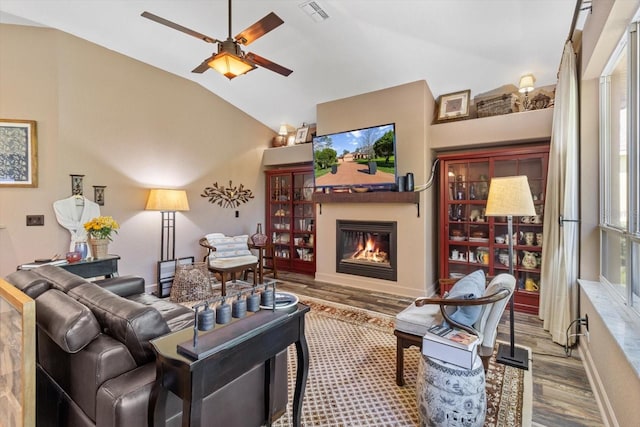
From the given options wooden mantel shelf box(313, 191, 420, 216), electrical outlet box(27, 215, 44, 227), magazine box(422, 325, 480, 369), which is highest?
wooden mantel shelf box(313, 191, 420, 216)

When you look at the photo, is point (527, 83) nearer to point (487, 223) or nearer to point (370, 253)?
point (487, 223)

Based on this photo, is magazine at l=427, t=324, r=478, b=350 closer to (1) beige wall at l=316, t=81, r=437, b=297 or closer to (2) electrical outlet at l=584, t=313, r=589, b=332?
(2) electrical outlet at l=584, t=313, r=589, b=332

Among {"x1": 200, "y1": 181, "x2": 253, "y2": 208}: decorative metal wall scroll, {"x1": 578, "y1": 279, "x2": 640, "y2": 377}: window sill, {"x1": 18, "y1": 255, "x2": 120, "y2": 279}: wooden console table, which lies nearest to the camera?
{"x1": 578, "y1": 279, "x2": 640, "y2": 377}: window sill

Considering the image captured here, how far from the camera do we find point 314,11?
3125 mm

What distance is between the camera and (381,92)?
4320 millimetres

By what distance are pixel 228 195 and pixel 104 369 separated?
4.39 meters

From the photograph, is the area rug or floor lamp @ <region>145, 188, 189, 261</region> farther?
floor lamp @ <region>145, 188, 189, 261</region>

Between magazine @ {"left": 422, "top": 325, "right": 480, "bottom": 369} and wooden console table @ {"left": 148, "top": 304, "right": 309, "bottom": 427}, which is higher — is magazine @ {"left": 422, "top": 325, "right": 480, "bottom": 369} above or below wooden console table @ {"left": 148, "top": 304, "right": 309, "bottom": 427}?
below

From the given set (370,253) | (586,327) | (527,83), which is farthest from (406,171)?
(586,327)

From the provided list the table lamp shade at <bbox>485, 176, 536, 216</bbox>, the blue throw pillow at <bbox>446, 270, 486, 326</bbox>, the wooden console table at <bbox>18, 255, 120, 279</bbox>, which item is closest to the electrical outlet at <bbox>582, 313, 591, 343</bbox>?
the table lamp shade at <bbox>485, 176, 536, 216</bbox>

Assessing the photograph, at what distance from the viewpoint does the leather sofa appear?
1171 millimetres

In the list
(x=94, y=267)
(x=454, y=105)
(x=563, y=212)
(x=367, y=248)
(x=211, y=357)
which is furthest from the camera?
(x=367, y=248)

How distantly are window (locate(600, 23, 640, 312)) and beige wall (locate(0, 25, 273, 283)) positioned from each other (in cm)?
499

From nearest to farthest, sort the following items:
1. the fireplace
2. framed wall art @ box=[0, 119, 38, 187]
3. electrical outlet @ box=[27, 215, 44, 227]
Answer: framed wall art @ box=[0, 119, 38, 187]
electrical outlet @ box=[27, 215, 44, 227]
the fireplace
